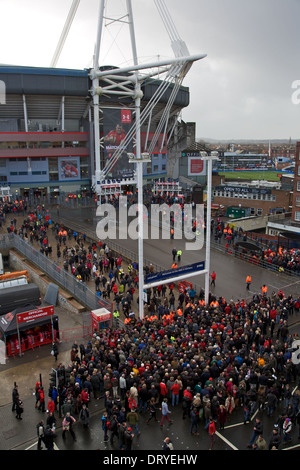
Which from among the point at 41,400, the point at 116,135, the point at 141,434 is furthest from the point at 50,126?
the point at 141,434

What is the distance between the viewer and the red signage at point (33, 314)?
15273mm

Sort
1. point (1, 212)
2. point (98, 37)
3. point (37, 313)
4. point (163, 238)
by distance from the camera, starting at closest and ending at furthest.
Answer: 1. point (37, 313)
2. point (163, 238)
3. point (1, 212)
4. point (98, 37)

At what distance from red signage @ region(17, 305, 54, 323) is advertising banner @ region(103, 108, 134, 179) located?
95.3 ft

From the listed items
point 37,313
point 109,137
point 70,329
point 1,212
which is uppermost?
point 109,137

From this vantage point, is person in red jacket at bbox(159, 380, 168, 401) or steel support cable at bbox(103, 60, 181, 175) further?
steel support cable at bbox(103, 60, 181, 175)

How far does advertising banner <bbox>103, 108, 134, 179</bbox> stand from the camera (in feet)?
145

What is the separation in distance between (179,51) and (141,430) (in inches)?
1516

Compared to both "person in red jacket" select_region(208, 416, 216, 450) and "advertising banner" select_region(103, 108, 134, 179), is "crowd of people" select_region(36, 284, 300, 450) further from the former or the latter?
"advertising banner" select_region(103, 108, 134, 179)

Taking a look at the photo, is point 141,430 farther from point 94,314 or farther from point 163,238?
point 163,238

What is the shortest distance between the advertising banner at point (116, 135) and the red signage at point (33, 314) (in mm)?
29060

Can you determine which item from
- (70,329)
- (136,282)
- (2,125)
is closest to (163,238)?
(136,282)

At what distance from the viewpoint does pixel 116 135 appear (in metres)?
44.7

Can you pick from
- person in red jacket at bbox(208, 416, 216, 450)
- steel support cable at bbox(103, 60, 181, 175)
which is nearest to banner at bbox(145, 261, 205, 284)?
person in red jacket at bbox(208, 416, 216, 450)

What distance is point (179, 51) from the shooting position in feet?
131
